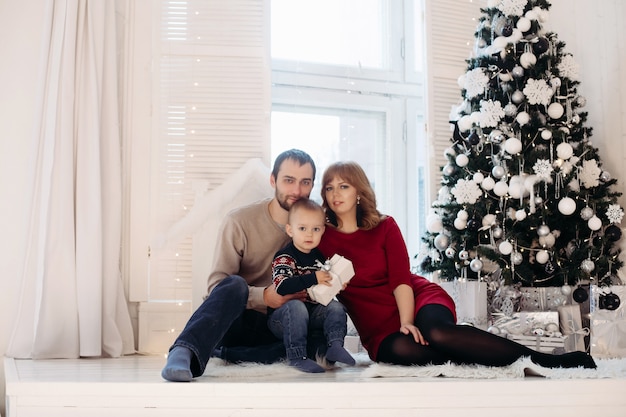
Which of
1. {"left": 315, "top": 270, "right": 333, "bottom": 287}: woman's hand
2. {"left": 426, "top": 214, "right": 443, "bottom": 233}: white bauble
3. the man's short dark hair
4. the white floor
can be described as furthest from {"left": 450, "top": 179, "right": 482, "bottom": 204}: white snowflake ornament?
the white floor

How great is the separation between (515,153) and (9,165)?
2261 millimetres

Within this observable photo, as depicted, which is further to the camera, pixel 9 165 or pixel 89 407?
pixel 9 165

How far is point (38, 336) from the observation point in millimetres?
2877

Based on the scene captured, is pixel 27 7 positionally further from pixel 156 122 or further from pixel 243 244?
pixel 243 244

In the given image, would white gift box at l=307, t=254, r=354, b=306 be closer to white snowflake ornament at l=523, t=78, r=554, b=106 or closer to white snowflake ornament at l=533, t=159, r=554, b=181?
white snowflake ornament at l=533, t=159, r=554, b=181

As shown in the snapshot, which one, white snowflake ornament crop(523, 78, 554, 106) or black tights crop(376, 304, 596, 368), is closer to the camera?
black tights crop(376, 304, 596, 368)

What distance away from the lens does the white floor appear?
76.5 inches

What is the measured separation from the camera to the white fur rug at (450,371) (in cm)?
209

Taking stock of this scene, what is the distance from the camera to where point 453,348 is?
88.0 inches

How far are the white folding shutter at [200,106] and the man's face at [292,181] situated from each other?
0.80 metres

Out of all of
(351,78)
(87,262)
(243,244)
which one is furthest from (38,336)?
(351,78)

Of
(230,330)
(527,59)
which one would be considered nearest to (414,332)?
(230,330)

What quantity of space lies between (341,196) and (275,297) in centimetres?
47

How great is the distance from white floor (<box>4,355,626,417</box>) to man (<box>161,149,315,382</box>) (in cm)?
10
